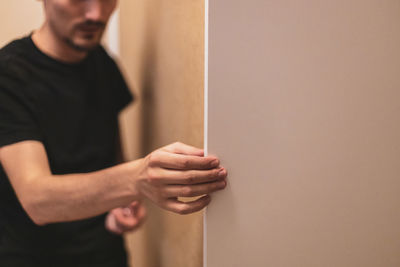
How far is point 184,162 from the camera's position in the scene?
0.47 meters

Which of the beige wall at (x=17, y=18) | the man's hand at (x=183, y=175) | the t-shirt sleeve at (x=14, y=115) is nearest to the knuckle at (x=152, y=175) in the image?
the man's hand at (x=183, y=175)

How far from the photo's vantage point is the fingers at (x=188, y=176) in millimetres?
470

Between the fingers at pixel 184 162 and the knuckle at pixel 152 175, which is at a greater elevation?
the fingers at pixel 184 162

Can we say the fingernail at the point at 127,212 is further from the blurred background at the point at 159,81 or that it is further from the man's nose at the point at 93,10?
the man's nose at the point at 93,10

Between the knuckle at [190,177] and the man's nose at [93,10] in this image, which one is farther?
the man's nose at [93,10]

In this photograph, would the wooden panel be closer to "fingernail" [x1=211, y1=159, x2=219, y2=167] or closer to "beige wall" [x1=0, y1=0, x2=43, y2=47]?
"fingernail" [x1=211, y1=159, x2=219, y2=167]

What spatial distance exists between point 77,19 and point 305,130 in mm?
641

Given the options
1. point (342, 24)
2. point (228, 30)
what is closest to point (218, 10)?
point (228, 30)

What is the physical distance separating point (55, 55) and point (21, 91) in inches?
6.4

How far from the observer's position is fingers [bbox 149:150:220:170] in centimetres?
47

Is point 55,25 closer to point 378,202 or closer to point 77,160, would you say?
point 77,160

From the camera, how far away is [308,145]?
0.52m

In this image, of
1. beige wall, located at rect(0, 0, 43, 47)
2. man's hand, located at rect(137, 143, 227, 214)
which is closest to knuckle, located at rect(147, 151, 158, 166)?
man's hand, located at rect(137, 143, 227, 214)

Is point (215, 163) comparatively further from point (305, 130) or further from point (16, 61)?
point (16, 61)
